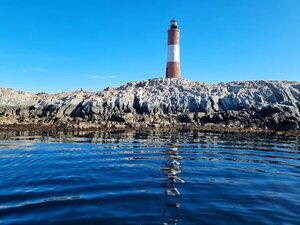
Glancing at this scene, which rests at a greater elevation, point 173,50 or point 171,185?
point 173,50

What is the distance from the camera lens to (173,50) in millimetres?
63344

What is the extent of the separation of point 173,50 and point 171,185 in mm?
54289

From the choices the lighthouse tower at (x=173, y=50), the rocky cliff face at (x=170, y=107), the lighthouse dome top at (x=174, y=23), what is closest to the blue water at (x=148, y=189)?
the rocky cliff face at (x=170, y=107)

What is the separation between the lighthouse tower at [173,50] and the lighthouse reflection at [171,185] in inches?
1840

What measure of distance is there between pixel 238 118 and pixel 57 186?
123ft

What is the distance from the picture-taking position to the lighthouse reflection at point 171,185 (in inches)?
307

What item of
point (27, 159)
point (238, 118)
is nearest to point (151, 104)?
point (238, 118)

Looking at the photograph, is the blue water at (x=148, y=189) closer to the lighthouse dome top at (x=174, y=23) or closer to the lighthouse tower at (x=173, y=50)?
the lighthouse tower at (x=173, y=50)

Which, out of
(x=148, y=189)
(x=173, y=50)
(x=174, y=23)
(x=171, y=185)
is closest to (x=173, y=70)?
(x=173, y=50)

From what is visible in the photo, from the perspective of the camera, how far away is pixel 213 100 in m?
52.0

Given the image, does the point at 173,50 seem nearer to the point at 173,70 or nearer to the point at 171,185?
the point at 173,70

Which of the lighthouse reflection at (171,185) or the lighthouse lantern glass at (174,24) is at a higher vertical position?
the lighthouse lantern glass at (174,24)

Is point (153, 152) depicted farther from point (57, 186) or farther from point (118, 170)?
point (57, 186)

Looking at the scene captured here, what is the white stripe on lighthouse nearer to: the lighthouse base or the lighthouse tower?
the lighthouse tower
